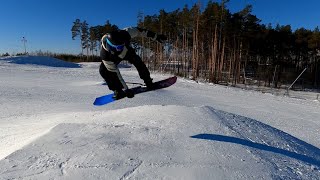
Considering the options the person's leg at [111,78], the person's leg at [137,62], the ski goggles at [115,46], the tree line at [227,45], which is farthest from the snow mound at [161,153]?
the tree line at [227,45]

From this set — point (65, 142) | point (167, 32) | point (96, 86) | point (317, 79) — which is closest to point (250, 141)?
point (65, 142)

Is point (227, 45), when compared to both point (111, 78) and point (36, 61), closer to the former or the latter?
point (36, 61)

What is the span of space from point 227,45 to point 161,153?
1438 inches

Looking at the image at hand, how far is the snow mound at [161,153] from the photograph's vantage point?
435cm

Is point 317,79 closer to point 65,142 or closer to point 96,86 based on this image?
point 96,86

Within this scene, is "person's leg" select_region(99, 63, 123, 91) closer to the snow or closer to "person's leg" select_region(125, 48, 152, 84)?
"person's leg" select_region(125, 48, 152, 84)

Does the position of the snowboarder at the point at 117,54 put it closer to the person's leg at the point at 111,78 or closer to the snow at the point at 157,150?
the person's leg at the point at 111,78

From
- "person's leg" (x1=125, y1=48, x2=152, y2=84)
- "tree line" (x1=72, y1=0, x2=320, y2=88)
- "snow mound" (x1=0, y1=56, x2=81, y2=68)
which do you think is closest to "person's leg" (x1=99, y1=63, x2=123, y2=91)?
"person's leg" (x1=125, y1=48, x2=152, y2=84)

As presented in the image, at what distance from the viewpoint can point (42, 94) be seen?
14391 mm

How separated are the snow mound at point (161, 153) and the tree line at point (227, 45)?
2243 centimetres

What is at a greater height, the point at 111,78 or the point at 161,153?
the point at 111,78

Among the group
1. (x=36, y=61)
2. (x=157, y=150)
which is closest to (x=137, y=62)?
(x=157, y=150)

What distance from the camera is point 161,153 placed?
16.3 feet

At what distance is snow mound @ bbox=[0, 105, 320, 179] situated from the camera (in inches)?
171
